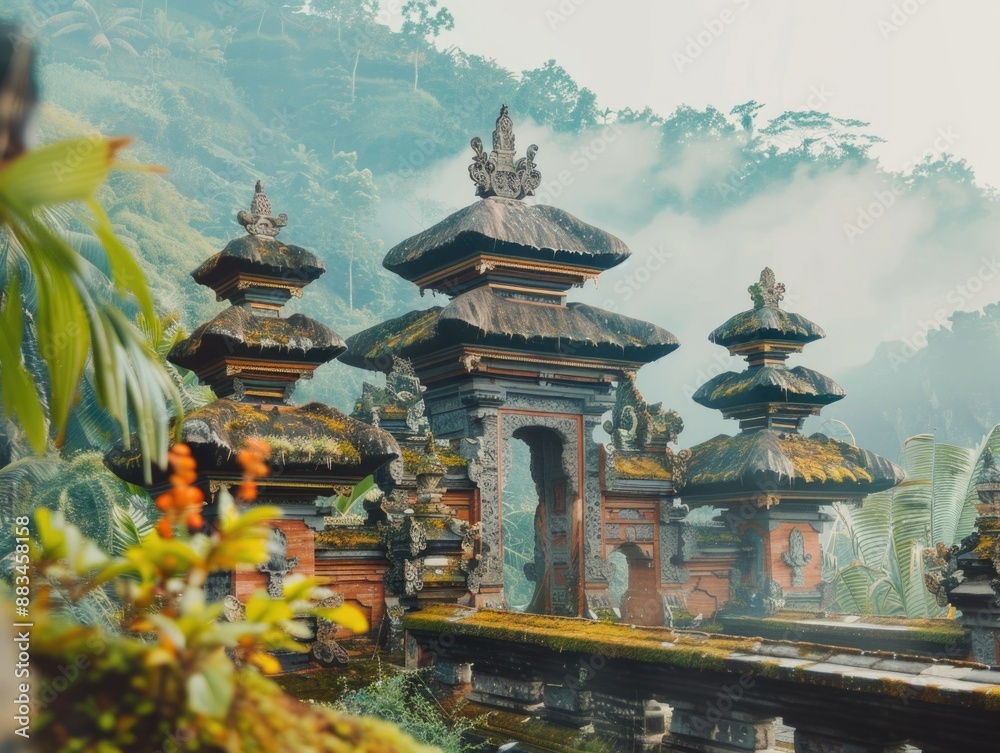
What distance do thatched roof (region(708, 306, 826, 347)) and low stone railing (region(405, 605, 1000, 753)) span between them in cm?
731

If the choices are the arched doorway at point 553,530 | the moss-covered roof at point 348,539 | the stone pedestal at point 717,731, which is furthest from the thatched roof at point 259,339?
the stone pedestal at point 717,731

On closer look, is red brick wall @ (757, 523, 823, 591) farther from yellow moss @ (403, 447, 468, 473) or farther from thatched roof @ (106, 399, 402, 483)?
thatched roof @ (106, 399, 402, 483)

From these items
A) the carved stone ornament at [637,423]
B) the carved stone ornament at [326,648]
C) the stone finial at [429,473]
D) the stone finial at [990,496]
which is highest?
the carved stone ornament at [637,423]

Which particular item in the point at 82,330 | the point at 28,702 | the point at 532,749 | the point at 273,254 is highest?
the point at 273,254

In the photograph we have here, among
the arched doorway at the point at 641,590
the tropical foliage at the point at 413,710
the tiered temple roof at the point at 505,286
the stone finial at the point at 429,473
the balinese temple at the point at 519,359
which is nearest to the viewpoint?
the tropical foliage at the point at 413,710

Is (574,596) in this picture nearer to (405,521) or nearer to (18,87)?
(405,521)

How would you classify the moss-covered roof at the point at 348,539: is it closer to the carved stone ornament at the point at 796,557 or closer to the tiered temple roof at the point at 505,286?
the tiered temple roof at the point at 505,286

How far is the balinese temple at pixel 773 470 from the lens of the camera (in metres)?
14.3

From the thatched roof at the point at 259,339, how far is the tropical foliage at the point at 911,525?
8.93 m

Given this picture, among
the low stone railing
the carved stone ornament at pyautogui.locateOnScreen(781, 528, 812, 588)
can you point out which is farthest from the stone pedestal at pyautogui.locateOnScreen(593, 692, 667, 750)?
the carved stone ornament at pyautogui.locateOnScreen(781, 528, 812, 588)

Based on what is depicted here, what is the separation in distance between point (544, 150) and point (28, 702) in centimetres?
6713

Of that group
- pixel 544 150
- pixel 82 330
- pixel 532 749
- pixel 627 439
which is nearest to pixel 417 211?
pixel 544 150

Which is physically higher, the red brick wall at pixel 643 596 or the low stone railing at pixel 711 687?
the red brick wall at pixel 643 596

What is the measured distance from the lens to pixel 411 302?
58.7 m
